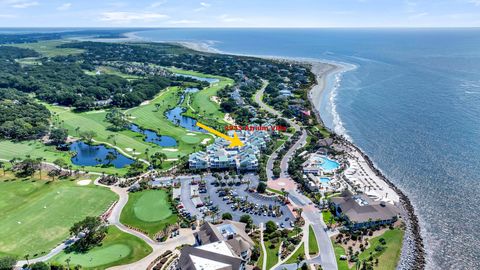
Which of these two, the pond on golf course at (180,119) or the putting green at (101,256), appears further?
the pond on golf course at (180,119)

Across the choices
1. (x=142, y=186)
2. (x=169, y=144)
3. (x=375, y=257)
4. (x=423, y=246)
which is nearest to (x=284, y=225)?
(x=375, y=257)

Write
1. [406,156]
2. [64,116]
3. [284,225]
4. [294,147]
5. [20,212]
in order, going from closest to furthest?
[284,225] → [20,212] → [406,156] → [294,147] → [64,116]

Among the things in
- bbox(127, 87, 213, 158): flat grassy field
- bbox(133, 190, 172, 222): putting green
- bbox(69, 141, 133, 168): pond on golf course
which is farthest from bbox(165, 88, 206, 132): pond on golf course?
bbox(133, 190, 172, 222): putting green

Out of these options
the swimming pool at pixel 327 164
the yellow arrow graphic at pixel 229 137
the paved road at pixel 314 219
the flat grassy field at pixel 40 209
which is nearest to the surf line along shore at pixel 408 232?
the swimming pool at pixel 327 164

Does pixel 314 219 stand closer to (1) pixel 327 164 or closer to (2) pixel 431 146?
(1) pixel 327 164

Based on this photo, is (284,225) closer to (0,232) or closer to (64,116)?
(0,232)

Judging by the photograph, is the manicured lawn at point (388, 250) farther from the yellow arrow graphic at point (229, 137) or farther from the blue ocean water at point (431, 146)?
the yellow arrow graphic at point (229, 137)
